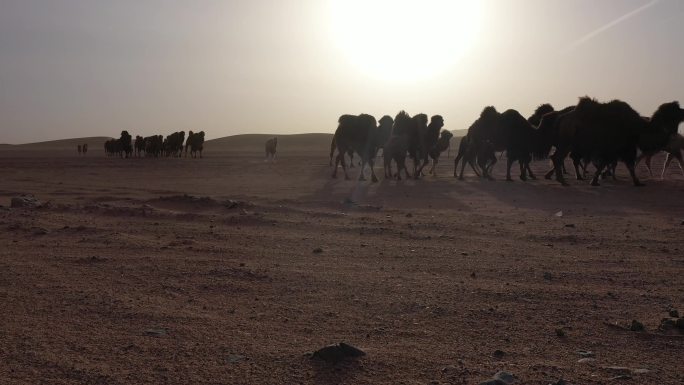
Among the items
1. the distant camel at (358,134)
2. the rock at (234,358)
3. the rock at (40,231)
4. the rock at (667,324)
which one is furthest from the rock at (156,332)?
the distant camel at (358,134)

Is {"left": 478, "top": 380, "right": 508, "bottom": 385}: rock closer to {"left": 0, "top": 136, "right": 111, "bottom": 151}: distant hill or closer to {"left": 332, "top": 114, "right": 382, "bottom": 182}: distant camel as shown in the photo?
{"left": 332, "top": 114, "right": 382, "bottom": 182}: distant camel

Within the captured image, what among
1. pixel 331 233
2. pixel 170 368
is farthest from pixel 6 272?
pixel 331 233

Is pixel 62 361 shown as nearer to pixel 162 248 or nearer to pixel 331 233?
pixel 162 248

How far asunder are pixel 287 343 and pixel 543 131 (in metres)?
17.5

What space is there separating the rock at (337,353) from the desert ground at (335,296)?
7 cm

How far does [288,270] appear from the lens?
6.77 m

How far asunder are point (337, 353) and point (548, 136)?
17.7 m

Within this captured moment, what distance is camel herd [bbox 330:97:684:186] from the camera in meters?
17.6

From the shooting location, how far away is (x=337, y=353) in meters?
4.11

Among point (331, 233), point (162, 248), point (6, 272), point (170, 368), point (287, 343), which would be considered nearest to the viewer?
point (170, 368)

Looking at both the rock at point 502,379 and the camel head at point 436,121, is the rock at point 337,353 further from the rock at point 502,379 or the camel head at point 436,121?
the camel head at point 436,121

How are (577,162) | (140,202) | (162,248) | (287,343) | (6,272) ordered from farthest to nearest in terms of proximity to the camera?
(577,162) → (140,202) → (162,248) → (6,272) → (287,343)

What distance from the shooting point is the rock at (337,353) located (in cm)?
409

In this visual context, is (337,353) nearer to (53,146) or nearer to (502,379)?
(502,379)
